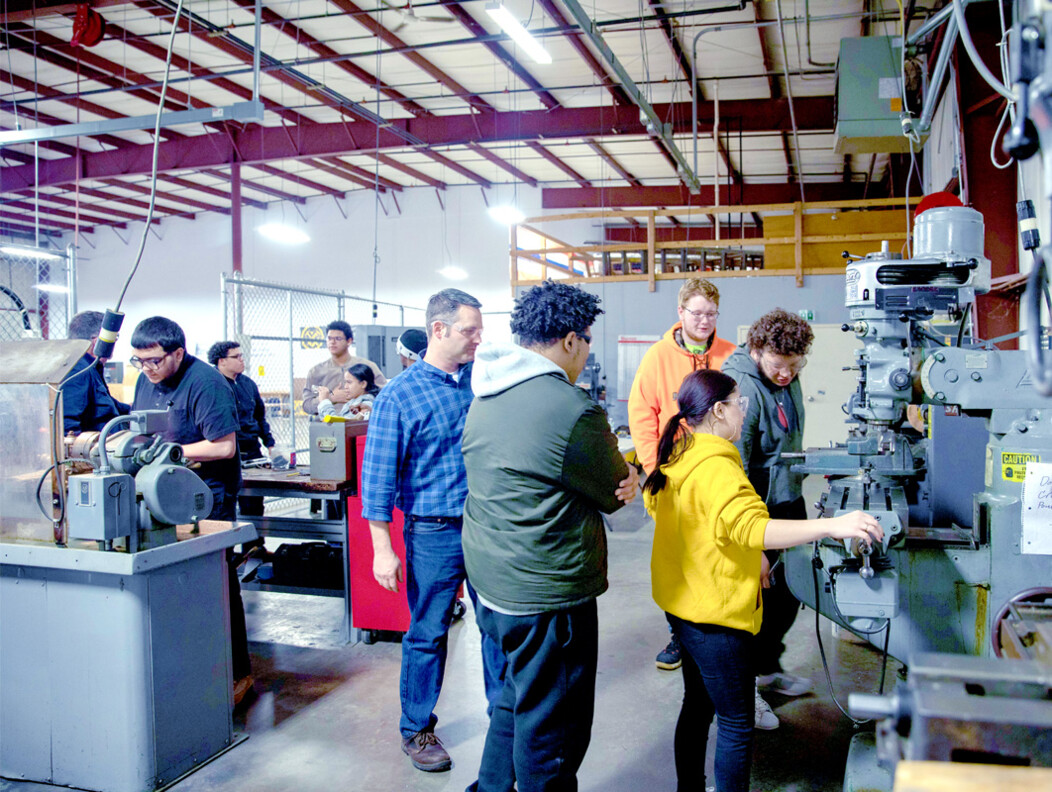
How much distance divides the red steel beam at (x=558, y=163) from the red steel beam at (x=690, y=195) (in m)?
0.17

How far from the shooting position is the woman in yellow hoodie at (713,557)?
1.67m

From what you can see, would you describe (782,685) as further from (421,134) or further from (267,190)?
(267,190)

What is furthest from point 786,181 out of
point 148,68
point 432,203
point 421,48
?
point 148,68

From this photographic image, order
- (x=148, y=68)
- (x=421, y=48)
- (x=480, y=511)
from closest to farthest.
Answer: (x=480, y=511), (x=421, y=48), (x=148, y=68)

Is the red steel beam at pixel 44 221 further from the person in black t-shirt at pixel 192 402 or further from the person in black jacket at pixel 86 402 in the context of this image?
the person in black t-shirt at pixel 192 402

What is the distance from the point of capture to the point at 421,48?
718cm

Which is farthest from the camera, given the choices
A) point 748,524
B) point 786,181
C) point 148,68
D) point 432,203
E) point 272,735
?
point 432,203

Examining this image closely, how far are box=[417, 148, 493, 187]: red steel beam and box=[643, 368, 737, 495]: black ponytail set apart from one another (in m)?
9.61

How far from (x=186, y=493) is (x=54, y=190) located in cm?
1289

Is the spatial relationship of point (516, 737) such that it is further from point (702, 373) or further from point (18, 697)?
point (18, 697)

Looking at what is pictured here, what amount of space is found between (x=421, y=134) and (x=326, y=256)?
5146 mm

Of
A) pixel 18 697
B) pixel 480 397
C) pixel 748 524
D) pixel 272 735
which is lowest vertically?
pixel 272 735

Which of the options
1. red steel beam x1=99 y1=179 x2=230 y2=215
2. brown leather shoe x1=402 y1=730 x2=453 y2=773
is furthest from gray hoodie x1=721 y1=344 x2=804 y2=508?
red steel beam x1=99 y1=179 x2=230 y2=215

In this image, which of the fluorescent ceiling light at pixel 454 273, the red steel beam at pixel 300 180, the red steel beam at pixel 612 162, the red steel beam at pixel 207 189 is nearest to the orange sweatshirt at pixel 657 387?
the red steel beam at pixel 612 162
